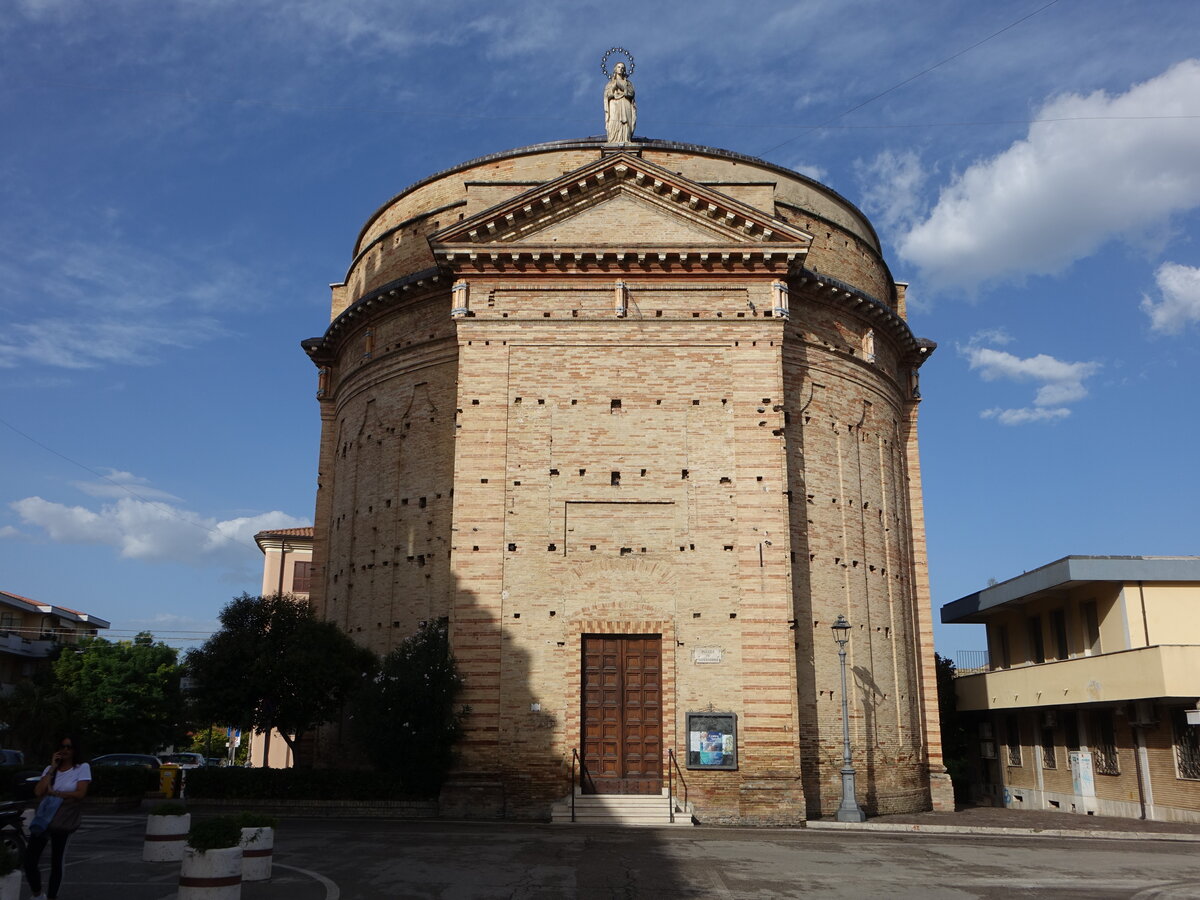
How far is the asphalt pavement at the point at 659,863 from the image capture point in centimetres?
1271

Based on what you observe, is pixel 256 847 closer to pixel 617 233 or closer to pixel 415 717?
pixel 415 717

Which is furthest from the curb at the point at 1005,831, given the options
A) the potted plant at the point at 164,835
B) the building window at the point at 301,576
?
the building window at the point at 301,576

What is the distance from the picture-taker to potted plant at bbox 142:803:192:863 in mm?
14391

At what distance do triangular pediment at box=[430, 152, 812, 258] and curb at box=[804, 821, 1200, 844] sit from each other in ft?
43.8

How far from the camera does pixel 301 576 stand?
51.2m

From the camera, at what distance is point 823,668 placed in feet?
85.1

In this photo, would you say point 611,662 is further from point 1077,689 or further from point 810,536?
point 1077,689

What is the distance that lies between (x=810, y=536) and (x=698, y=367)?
5.53m

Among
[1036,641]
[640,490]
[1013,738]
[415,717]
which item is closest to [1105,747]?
[1036,641]

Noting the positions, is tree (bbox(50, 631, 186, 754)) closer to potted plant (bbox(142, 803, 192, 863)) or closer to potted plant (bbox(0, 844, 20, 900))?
potted plant (bbox(142, 803, 192, 863))

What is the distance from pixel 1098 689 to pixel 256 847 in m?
23.5

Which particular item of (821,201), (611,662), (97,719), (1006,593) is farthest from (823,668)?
(97,719)

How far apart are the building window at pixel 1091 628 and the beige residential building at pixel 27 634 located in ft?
157

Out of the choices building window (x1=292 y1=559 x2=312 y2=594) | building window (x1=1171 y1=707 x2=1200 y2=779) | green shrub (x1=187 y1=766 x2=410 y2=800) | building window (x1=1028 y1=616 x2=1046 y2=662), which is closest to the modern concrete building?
green shrub (x1=187 y1=766 x2=410 y2=800)
